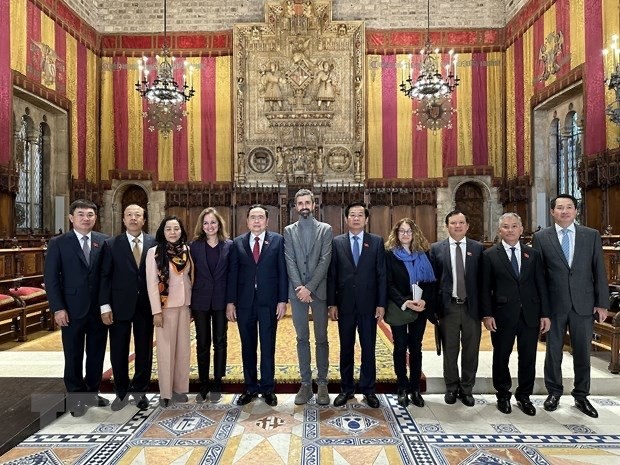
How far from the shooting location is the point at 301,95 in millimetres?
12266

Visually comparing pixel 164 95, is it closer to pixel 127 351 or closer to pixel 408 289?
pixel 127 351

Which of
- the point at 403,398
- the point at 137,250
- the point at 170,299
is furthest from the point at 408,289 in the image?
the point at 137,250

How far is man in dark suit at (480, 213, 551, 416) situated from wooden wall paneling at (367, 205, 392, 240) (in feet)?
29.3

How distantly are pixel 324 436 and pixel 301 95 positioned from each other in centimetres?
1070

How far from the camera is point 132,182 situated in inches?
482

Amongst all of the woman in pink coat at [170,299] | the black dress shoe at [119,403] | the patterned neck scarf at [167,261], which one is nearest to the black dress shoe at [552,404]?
the woman in pink coat at [170,299]

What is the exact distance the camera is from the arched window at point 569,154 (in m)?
10.1

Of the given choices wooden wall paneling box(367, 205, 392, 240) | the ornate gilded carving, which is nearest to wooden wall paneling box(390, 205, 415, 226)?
wooden wall paneling box(367, 205, 392, 240)

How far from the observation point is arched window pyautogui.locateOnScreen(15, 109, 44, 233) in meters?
10.2

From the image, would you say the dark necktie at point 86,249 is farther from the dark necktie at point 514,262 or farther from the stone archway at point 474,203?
the stone archway at point 474,203

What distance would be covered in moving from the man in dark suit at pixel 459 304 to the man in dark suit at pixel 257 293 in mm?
1261

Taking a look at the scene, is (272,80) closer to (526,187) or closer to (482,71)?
(482,71)

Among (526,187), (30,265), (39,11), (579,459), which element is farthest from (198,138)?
(579,459)

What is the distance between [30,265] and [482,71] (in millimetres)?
11791
